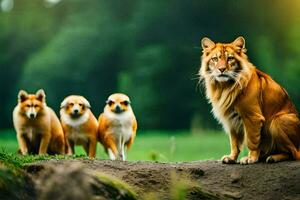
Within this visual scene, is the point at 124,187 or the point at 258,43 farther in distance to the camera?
the point at 258,43

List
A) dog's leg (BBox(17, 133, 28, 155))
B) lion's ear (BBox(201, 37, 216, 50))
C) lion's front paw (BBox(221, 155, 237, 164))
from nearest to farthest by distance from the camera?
1. lion's front paw (BBox(221, 155, 237, 164))
2. lion's ear (BBox(201, 37, 216, 50))
3. dog's leg (BBox(17, 133, 28, 155))

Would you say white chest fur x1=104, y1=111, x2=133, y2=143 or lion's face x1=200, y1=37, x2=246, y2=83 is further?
white chest fur x1=104, y1=111, x2=133, y2=143

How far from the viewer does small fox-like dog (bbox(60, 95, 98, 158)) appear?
1004 centimetres

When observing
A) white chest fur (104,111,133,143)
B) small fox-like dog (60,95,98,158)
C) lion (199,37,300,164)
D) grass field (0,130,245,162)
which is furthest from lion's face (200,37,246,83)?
grass field (0,130,245,162)

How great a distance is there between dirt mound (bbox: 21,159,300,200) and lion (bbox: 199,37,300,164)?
0.23 m

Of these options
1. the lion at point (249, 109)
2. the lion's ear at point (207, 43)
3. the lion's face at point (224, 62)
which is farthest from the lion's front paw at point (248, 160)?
the lion's ear at point (207, 43)

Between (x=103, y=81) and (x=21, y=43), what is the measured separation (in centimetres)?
465

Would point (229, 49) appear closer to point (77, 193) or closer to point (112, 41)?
point (77, 193)

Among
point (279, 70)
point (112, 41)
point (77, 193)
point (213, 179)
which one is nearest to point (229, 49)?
point (213, 179)

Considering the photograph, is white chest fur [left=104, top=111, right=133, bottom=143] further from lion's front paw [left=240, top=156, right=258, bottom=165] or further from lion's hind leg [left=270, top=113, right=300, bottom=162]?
lion's hind leg [left=270, top=113, right=300, bottom=162]

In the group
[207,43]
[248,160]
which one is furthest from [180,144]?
[248,160]

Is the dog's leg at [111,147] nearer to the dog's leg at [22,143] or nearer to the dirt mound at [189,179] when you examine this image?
the dog's leg at [22,143]

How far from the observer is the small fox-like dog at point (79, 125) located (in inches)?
395

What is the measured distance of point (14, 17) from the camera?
3225 centimetres
